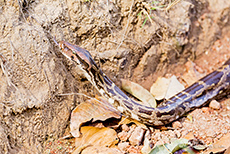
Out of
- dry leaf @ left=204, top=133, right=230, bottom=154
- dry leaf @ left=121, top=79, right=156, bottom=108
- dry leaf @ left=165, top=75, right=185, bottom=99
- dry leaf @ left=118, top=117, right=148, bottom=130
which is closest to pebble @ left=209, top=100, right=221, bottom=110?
dry leaf @ left=165, top=75, right=185, bottom=99

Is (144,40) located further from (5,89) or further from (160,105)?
(5,89)

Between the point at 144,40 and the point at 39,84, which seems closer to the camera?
the point at 39,84

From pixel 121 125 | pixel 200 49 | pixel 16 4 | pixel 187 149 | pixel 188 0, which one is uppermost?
pixel 16 4

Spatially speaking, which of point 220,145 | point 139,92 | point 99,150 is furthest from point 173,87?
point 99,150

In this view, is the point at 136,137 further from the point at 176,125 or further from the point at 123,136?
the point at 176,125

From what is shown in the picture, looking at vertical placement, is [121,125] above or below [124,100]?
below

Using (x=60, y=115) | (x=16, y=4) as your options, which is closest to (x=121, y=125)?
(x=60, y=115)

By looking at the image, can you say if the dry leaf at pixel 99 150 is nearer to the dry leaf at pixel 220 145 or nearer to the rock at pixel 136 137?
the rock at pixel 136 137
